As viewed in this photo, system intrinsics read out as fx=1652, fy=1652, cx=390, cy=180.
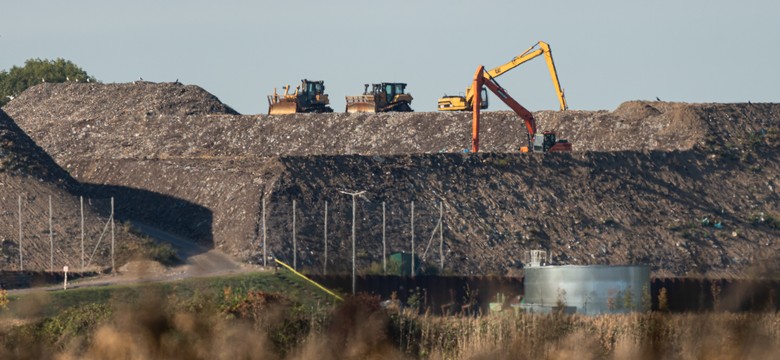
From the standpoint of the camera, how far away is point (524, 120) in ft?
265

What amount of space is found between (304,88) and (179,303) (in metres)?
64.8

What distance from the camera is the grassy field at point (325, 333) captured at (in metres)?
22.8

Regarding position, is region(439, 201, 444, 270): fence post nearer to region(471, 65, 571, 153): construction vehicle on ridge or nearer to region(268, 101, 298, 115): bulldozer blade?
region(471, 65, 571, 153): construction vehicle on ridge

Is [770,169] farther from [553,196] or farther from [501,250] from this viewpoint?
[501,250]

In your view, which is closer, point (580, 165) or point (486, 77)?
point (580, 165)

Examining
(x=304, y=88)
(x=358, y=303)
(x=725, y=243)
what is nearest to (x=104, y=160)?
(x=304, y=88)

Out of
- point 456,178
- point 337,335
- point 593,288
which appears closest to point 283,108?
point 456,178

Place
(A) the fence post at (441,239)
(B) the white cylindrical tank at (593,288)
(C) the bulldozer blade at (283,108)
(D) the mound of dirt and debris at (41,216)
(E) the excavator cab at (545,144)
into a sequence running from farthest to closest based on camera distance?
(C) the bulldozer blade at (283,108)
(E) the excavator cab at (545,144)
(A) the fence post at (441,239)
(D) the mound of dirt and debris at (41,216)
(B) the white cylindrical tank at (593,288)

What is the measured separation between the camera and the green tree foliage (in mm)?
122312

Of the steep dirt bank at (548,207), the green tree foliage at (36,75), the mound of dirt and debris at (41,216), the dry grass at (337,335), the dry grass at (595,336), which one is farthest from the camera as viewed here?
the green tree foliage at (36,75)

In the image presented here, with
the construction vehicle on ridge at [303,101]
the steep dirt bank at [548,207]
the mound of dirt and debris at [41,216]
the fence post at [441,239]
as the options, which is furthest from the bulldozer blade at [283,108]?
the fence post at [441,239]

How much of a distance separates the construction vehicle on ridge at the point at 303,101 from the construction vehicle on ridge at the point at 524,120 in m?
10.8

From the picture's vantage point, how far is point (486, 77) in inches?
3265

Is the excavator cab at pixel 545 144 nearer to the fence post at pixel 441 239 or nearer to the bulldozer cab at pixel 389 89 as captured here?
the fence post at pixel 441 239
